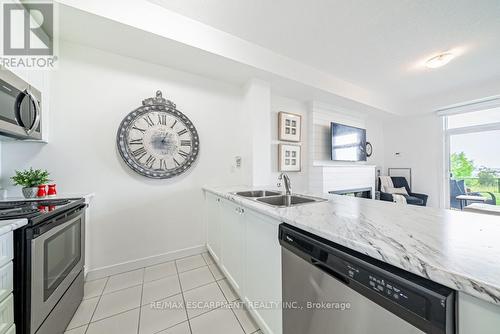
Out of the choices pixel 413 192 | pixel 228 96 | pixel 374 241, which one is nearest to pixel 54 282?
pixel 374 241

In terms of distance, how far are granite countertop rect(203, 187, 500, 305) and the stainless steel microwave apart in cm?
179

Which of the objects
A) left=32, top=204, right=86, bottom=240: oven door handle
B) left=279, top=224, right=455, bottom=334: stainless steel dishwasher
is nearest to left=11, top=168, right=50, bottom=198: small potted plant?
left=32, top=204, right=86, bottom=240: oven door handle

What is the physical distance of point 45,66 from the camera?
1.69 meters

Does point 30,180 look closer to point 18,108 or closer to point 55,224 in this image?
point 18,108

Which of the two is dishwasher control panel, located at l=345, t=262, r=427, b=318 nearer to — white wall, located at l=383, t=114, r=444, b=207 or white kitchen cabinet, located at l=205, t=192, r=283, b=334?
white kitchen cabinet, located at l=205, t=192, r=283, b=334

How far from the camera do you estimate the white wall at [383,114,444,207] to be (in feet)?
13.7

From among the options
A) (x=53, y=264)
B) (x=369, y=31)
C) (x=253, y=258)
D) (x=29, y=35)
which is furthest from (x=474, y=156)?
(x=29, y=35)

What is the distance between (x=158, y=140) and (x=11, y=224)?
1.41m

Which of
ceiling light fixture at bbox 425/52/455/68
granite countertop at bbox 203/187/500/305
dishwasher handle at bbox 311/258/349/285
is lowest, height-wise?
dishwasher handle at bbox 311/258/349/285

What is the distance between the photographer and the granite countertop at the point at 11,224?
2.70 feet

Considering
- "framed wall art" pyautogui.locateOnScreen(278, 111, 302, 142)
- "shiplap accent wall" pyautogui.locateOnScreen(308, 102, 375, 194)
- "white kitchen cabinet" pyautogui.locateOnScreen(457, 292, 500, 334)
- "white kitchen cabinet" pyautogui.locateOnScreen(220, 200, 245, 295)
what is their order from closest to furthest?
"white kitchen cabinet" pyautogui.locateOnScreen(457, 292, 500, 334) → "white kitchen cabinet" pyautogui.locateOnScreen(220, 200, 245, 295) → "framed wall art" pyautogui.locateOnScreen(278, 111, 302, 142) → "shiplap accent wall" pyautogui.locateOnScreen(308, 102, 375, 194)

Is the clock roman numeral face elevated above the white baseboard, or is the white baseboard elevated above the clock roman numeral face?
the clock roman numeral face

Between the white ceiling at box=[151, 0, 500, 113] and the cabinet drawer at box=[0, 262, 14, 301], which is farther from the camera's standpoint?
the white ceiling at box=[151, 0, 500, 113]

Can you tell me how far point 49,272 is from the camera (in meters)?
1.07
